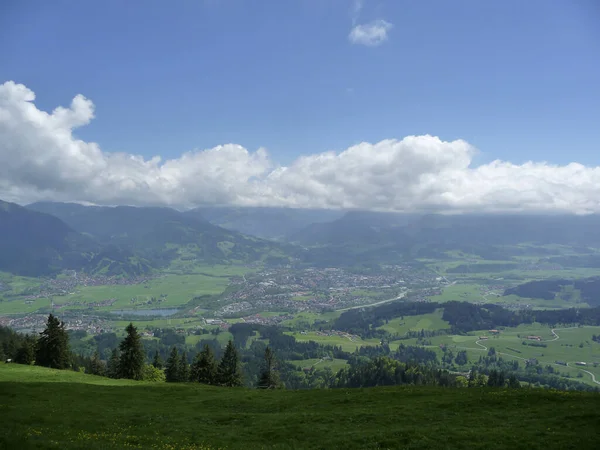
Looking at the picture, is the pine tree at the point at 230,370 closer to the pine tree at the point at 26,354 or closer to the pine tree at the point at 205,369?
the pine tree at the point at 205,369

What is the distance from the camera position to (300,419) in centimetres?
3572

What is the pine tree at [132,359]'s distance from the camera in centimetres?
7781

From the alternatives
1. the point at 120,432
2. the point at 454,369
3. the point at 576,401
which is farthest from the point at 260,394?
the point at 454,369

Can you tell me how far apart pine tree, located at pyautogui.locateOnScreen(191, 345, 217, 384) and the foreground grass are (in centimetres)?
3076

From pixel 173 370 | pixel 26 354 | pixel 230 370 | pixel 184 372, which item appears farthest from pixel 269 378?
pixel 26 354

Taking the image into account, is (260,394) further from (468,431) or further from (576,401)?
(576,401)

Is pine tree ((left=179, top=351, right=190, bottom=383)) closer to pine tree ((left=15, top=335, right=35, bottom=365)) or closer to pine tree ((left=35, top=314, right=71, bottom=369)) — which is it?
pine tree ((left=35, top=314, right=71, bottom=369))

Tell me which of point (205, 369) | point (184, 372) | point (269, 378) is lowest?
point (184, 372)

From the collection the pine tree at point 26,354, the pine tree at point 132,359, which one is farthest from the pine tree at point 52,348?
the pine tree at point 132,359

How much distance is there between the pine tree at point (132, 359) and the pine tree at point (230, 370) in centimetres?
1693

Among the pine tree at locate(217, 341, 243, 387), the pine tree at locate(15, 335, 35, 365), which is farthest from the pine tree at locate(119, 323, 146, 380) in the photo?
the pine tree at locate(15, 335, 35, 365)

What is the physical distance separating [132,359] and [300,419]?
56709mm

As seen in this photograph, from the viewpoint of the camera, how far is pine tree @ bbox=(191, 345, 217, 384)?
7994 centimetres

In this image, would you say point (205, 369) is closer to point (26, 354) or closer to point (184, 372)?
point (184, 372)
